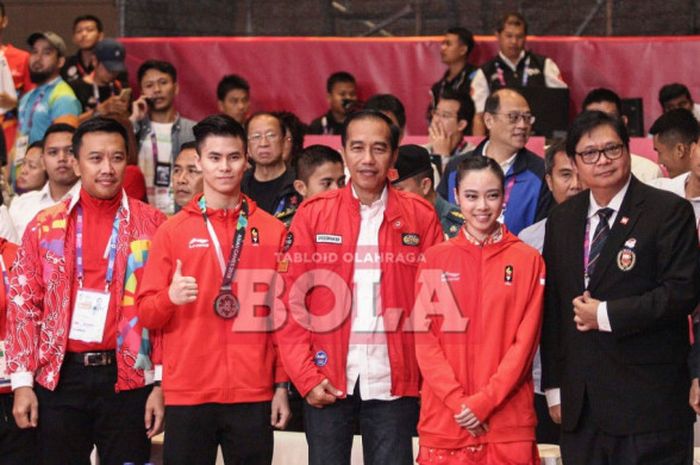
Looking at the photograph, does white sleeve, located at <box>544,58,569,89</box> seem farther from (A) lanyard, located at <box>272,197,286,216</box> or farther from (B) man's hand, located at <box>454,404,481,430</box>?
(B) man's hand, located at <box>454,404,481,430</box>

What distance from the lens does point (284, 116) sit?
8.77 meters

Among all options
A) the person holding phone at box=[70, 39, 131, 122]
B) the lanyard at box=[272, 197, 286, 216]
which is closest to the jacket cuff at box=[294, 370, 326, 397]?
the lanyard at box=[272, 197, 286, 216]

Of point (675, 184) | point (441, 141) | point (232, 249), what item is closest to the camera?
point (232, 249)

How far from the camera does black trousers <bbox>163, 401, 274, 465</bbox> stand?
524 cm

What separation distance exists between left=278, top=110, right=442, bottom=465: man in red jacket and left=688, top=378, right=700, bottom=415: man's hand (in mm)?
1139

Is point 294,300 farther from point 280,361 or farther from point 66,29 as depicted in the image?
point 66,29

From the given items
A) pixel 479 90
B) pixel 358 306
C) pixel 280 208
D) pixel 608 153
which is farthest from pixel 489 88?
pixel 358 306

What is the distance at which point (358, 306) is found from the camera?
5.30 meters

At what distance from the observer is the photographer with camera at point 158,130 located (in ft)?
29.8

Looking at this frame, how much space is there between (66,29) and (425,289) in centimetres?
898

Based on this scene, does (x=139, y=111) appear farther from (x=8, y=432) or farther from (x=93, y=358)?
(x=93, y=358)

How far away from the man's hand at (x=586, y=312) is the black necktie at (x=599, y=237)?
14cm

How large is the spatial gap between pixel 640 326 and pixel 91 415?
2.45m

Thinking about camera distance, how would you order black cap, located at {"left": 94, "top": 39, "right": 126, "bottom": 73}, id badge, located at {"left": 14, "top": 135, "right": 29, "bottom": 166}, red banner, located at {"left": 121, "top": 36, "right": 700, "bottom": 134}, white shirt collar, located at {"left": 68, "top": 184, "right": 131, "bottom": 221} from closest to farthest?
1. white shirt collar, located at {"left": 68, "top": 184, "right": 131, "bottom": 221}
2. id badge, located at {"left": 14, "top": 135, "right": 29, "bottom": 166}
3. black cap, located at {"left": 94, "top": 39, "right": 126, "bottom": 73}
4. red banner, located at {"left": 121, "top": 36, "right": 700, "bottom": 134}
